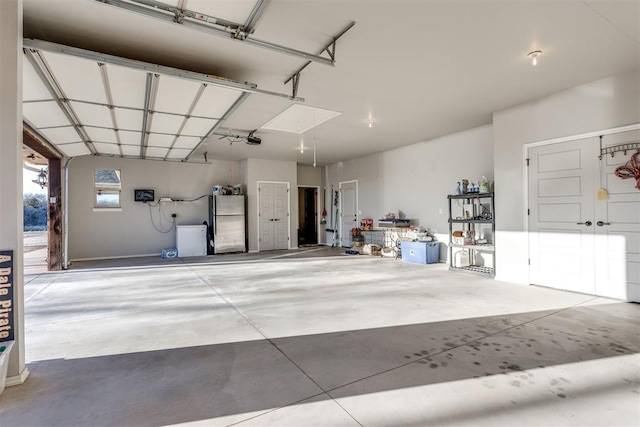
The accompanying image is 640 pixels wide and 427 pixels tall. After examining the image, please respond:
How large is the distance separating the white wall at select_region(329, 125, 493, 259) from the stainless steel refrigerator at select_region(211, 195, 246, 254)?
3.90 metres

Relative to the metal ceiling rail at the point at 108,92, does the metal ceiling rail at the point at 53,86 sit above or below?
below

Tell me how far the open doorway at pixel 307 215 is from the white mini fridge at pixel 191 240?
14.5 feet

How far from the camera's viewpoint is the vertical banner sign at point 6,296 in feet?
6.94

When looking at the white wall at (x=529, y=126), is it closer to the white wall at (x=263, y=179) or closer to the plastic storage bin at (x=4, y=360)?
the plastic storage bin at (x=4, y=360)

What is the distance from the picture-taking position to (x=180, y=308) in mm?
3936

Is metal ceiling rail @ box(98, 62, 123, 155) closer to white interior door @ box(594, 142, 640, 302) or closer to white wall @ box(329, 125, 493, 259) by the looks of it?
white interior door @ box(594, 142, 640, 302)

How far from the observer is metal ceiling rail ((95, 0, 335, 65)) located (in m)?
2.50

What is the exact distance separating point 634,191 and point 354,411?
15.7ft

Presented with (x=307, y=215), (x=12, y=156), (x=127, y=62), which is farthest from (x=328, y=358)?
(x=307, y=215)

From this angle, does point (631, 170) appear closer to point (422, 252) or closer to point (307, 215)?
point (422, 252)

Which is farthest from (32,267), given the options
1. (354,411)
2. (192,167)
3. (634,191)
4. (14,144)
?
(634,191)

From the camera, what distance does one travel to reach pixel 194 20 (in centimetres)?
280

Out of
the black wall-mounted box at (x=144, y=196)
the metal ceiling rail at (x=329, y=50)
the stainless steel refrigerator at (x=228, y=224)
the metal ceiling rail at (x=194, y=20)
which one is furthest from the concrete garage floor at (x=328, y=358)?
the stainless steel refrigerator at (x=228, y=224)

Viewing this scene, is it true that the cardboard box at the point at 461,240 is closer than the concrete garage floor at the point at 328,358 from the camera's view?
No
